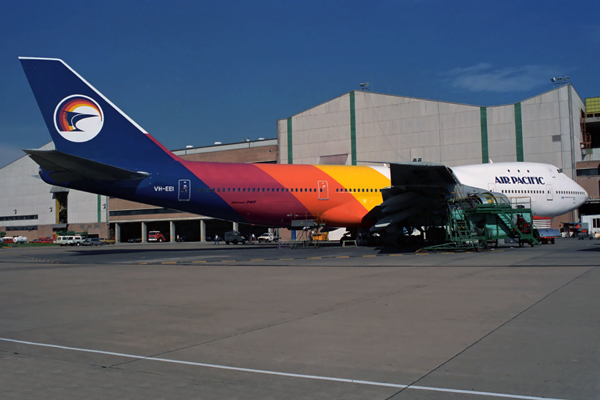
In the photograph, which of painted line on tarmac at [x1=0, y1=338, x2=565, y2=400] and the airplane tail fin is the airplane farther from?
painted line on tarmac at [x1=0, y1=338, x2=565, y2=400]

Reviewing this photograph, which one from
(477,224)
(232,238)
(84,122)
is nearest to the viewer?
Answer: (477,224)

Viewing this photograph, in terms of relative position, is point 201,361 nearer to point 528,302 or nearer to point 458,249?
point 528,302

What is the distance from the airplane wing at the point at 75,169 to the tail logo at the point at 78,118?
183 cm

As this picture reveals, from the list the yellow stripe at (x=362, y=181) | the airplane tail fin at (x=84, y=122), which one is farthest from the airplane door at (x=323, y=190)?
the airplane tail fin at (x=84, y=122)

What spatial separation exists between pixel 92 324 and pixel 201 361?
2.73m

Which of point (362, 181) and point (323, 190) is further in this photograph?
point (362, 181)

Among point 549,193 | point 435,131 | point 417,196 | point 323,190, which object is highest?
point 435,131

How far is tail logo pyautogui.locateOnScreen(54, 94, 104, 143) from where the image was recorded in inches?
870

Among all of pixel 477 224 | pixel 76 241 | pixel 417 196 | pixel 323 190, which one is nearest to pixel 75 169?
pixel 323 190

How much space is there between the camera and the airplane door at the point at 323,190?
2575cm

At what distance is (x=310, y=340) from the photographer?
546 cm

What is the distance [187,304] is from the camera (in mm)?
8227

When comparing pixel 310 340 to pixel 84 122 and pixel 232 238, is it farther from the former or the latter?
pixel 232 238

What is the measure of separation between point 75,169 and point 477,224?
18.0 meters
